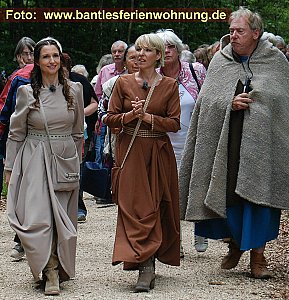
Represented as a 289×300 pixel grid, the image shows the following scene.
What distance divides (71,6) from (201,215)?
22.1 meters

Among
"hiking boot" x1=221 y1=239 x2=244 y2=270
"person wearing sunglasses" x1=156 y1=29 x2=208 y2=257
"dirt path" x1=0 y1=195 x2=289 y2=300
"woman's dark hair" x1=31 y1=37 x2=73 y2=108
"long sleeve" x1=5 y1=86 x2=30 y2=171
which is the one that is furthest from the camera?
"person wearing sunglasses" x1=156 y1=29 x2=208 y2=257

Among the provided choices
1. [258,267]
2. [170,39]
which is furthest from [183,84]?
[258,267]

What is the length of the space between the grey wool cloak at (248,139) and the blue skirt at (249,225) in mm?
131

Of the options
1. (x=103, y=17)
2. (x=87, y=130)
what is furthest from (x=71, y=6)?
(x=87, y=130)

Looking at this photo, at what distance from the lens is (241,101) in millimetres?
8086

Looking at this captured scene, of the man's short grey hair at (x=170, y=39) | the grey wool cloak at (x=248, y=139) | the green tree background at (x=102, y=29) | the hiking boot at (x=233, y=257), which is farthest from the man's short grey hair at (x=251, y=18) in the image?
the green tree background at (x=102, y=29)

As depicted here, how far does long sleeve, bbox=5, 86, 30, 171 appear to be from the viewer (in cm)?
783

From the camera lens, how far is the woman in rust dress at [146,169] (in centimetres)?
775

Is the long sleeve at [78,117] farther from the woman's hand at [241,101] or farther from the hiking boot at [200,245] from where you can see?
the hiking boot at [200,245]

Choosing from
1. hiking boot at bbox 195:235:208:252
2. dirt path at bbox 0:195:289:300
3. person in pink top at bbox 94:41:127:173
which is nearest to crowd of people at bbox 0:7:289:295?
dirt path at bbox 0:195:289:300

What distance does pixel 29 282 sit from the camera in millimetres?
8148

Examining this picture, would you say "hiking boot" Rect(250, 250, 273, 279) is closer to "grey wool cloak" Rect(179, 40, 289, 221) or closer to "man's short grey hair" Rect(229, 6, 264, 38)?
"grey wool cloak" Rect(179, 40, 289, 221)

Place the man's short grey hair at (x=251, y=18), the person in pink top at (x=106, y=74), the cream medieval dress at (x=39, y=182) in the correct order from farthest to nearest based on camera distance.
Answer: the person in pink top at (x=106, y=74) → the man's short grey hair at (x=251, y=18) → the cream medieval dress at (x=39, y=182)

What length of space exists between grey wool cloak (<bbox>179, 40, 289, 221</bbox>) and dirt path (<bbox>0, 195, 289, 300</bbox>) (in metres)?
0.57
